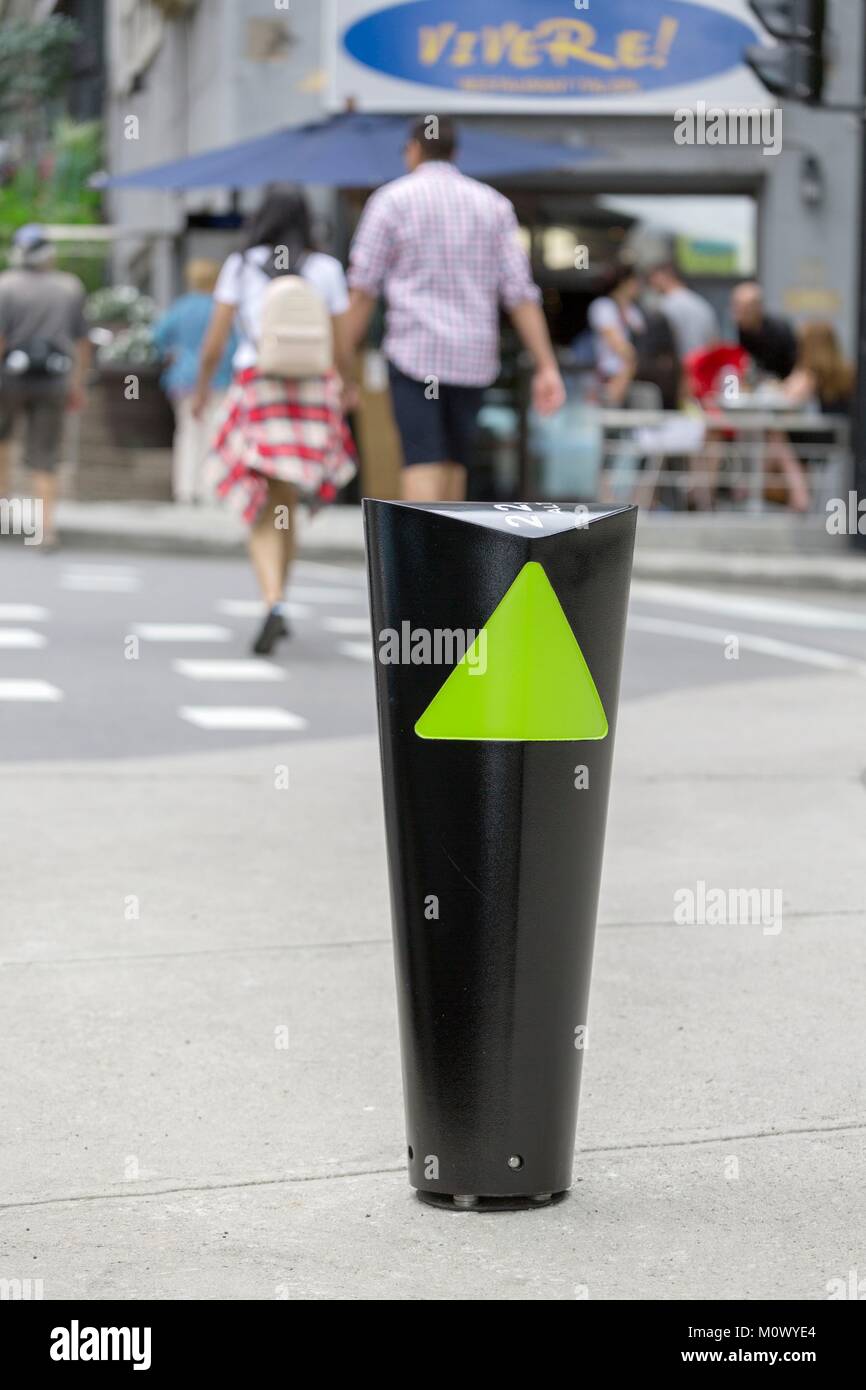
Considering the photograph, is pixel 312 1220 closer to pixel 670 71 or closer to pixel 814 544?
pixel 814 544

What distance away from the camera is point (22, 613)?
1140 cm

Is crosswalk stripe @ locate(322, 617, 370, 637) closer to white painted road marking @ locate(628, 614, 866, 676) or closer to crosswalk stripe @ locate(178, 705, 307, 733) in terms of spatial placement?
white painted road marking @ locate(628, 614, 866, 676)

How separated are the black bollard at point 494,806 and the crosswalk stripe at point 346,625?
729cm

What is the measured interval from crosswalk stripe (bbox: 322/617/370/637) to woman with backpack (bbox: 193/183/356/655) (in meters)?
1.07

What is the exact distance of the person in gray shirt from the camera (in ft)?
56.2

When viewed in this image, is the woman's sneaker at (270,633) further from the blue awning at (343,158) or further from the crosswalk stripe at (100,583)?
the blue awning at (343,158)

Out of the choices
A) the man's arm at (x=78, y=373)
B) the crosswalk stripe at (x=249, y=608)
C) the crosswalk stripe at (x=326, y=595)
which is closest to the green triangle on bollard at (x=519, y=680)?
the crosswalk stripe at (x=249, y=608)

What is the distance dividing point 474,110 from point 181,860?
12711mm

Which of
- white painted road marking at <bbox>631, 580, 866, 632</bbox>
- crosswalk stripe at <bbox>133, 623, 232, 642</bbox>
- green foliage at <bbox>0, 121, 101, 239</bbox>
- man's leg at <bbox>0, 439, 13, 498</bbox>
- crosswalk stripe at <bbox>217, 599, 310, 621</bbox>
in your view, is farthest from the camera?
green foliage at <bbox>0, 121, 101, 239</bbox>

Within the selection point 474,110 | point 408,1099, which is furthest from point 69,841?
point 474,110

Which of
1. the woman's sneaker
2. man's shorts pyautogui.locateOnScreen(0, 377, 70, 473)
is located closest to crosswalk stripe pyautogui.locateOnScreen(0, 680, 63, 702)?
the woman's sneaker

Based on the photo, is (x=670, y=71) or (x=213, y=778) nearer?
(x=213, y=778)

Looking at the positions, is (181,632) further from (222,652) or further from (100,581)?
(100,581)
